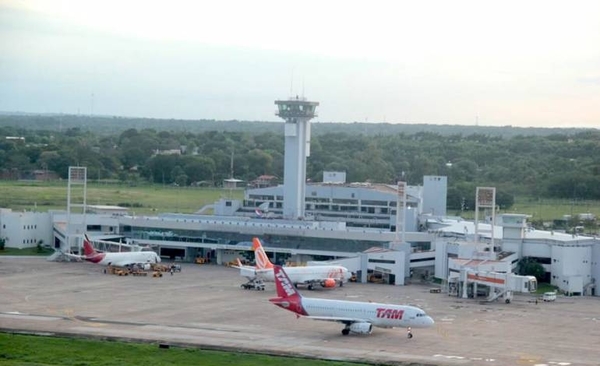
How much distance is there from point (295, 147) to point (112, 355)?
72.9 meters

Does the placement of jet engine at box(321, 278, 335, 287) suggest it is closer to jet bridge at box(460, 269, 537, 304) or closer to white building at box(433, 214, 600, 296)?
jet bridge at box(460, 269, 537, 304)

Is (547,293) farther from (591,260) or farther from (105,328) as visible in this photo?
(105,328)

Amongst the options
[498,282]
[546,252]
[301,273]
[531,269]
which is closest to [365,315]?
[498,282]

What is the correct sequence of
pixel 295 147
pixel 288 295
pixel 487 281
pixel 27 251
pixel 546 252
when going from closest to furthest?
1. pixel 288 295
2. pixel 487 281
3. pixel 546 252
4. pixel 27 251
5. pixel 295 147

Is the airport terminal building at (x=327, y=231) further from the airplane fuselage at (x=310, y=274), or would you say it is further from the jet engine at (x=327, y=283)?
the jet engine at (x=327, y=283)

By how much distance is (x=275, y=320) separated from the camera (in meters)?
77.6

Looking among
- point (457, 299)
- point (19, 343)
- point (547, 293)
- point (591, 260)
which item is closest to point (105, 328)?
point (19, 343)

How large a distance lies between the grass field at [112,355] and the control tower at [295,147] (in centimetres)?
6879

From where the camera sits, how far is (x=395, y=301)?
8975cm

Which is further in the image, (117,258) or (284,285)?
(117,258)

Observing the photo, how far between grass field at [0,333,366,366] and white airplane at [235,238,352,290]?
30425 mm

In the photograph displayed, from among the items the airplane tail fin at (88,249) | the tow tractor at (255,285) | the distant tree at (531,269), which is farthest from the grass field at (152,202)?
the tow tractor at (255,285)

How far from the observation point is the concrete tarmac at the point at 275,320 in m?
67.0

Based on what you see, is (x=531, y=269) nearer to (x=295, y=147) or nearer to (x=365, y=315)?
(x=365, y=315)
